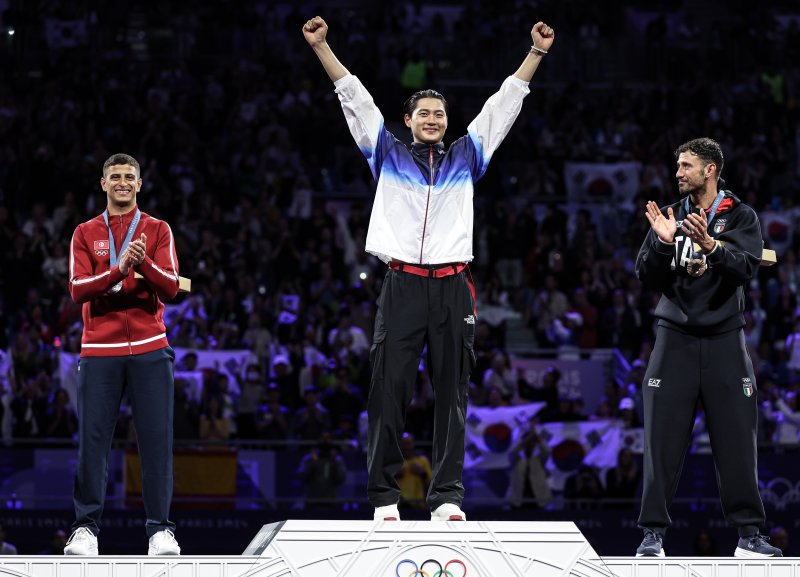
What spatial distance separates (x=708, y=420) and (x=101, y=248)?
348 cm

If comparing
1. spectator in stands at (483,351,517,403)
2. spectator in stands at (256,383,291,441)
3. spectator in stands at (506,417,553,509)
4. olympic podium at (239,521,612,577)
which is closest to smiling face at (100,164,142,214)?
olympic podium at (239,521,612,577)

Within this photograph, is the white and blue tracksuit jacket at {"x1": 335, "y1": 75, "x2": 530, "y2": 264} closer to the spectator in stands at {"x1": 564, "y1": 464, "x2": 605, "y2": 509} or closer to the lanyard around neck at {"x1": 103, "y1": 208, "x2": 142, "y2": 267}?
the lanyard around neck at {"x1": 103, "y1": 208, "x2": 142, "y2": 267}

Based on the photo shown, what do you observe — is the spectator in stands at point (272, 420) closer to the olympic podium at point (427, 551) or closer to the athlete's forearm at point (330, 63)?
the athlete's forearm at point (330, 63)

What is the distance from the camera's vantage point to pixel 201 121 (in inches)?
845

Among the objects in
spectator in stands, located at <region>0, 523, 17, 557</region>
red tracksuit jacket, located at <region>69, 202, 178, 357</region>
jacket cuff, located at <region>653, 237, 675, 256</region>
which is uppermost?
jacket cuff, located at <region>653, 237, 675, 256</region>

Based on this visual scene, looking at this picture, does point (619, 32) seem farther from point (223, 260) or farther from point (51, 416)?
point (51, 416)

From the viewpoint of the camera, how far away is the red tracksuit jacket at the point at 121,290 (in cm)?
723

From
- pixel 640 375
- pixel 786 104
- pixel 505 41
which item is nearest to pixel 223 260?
pixel 640 375

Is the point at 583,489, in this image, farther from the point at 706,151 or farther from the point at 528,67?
the point at 528,67

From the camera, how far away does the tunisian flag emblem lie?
741 cm

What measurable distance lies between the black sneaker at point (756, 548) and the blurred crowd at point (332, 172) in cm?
736

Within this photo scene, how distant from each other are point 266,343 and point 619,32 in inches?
476

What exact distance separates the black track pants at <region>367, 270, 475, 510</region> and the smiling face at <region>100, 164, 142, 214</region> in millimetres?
1578

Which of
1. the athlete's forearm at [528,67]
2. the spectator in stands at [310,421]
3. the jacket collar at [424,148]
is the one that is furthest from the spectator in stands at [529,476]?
the athlete's forearm at [528,67]
